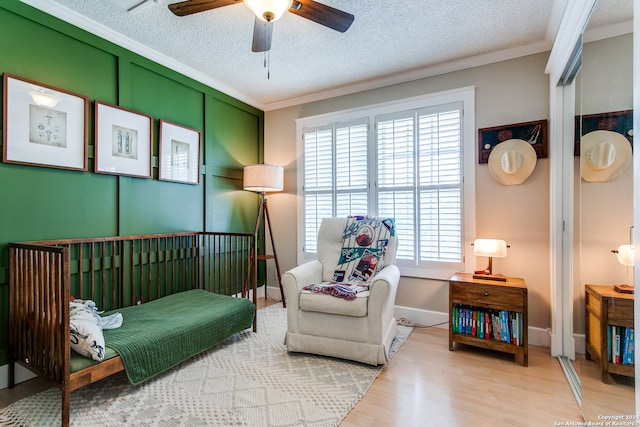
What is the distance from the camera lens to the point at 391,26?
238 cm

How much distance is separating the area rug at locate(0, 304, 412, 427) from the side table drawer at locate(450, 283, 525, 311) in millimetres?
890

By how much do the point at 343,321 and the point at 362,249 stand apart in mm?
757

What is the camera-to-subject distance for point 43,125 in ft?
6.82

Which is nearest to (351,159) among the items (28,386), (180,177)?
(180,177)

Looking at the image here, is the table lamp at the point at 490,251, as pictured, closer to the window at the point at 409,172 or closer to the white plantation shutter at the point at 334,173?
the window at the point at 409,172

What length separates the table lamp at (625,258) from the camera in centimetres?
127

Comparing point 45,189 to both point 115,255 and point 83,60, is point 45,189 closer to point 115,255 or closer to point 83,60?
point 115,255

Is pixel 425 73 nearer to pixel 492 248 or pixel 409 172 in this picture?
pixel 409 172

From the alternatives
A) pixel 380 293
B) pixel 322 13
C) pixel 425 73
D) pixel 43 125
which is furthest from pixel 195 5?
pixel 425 73

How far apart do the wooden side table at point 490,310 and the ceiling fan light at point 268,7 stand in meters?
2.24

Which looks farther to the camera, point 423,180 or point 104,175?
point 423,180

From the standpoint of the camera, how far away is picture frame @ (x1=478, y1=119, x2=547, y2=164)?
256 cm

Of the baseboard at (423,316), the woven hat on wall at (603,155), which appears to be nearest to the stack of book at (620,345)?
the woven hat on wall at (603,155)

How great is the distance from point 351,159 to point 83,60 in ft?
8.24
